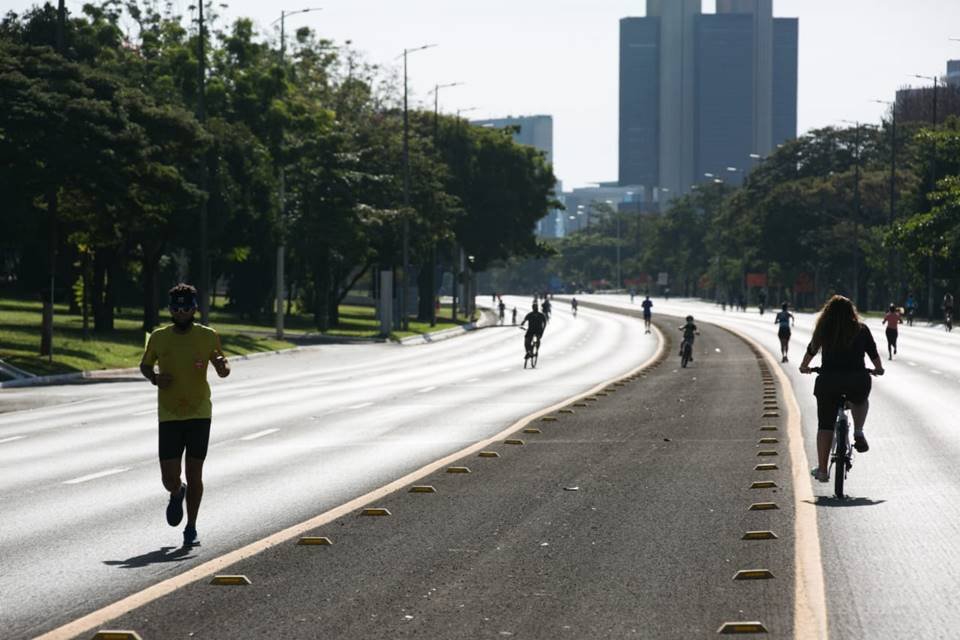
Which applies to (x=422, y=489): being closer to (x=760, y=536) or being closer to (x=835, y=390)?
(x=835, y=390)

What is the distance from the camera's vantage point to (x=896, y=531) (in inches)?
488

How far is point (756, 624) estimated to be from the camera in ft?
27.8

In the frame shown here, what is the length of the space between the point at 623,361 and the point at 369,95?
145 feet

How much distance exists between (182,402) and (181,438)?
252 mm

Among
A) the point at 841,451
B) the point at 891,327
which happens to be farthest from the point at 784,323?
the point at 841,451

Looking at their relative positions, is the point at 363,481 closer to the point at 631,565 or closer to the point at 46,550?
the point at 46,550

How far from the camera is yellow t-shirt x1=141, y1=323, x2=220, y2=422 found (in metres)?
11.9

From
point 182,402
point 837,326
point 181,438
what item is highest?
point 837,326

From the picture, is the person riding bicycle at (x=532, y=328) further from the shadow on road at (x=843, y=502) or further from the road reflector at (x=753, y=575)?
the road reflector at (x=753, y=575)

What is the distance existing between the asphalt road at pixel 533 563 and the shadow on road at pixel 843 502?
0.31 metres

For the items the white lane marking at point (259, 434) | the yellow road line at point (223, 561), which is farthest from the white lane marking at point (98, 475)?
the white lane marking at point (259, 434)

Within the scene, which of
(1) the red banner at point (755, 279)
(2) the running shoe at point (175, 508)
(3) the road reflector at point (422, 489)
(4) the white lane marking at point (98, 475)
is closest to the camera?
(2) the running shoe at point (175, 508)

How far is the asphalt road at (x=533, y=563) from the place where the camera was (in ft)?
28.7

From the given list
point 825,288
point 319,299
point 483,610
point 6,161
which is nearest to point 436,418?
point 483,610
